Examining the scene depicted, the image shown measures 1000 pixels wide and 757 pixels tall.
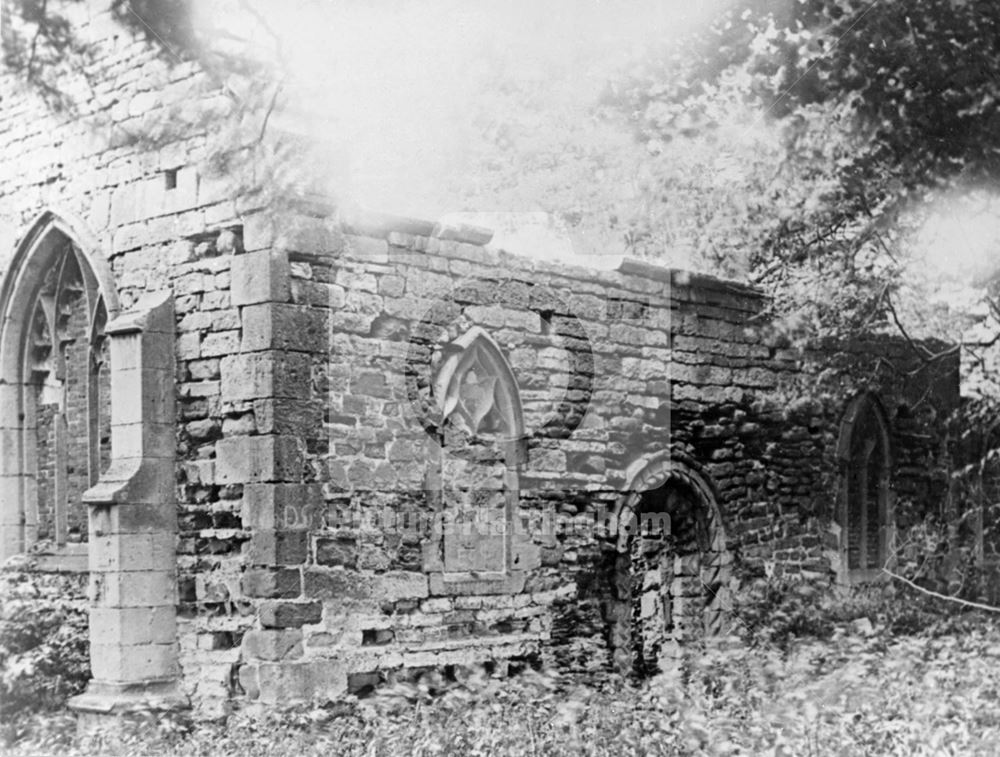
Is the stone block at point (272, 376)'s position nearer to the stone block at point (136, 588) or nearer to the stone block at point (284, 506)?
the stone block at point (284, 506)

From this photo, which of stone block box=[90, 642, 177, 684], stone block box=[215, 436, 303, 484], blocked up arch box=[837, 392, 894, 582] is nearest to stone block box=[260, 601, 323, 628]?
stone block box=[215, 436, 303, 484]

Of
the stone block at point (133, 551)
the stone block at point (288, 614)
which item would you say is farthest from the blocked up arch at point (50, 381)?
the stone block at point (288, 614)

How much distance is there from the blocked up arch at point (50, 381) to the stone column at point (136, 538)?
69 cm

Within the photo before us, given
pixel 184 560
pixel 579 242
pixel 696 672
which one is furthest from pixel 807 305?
pixel 184 560

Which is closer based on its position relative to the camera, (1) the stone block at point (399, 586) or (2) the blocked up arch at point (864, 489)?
(1) the stone block at point (399, 586)

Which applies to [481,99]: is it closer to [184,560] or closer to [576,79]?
[576,79]

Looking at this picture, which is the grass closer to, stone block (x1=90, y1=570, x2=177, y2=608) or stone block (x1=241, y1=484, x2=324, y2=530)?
stone block (x1=90, y1=570, x2=177, y2=608)

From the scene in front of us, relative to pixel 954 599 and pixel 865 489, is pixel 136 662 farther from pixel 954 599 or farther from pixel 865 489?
pixel 954 599

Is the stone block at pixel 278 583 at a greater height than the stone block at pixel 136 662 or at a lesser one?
greater

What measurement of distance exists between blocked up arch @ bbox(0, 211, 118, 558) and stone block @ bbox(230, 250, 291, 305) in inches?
56.5

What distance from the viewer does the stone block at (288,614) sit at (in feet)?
29.9

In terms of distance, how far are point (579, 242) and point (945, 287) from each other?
2.21 meters

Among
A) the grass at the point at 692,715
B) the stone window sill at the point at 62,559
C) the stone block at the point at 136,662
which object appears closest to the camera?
the grass at the point at 692,715

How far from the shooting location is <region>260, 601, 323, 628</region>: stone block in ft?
29.9
